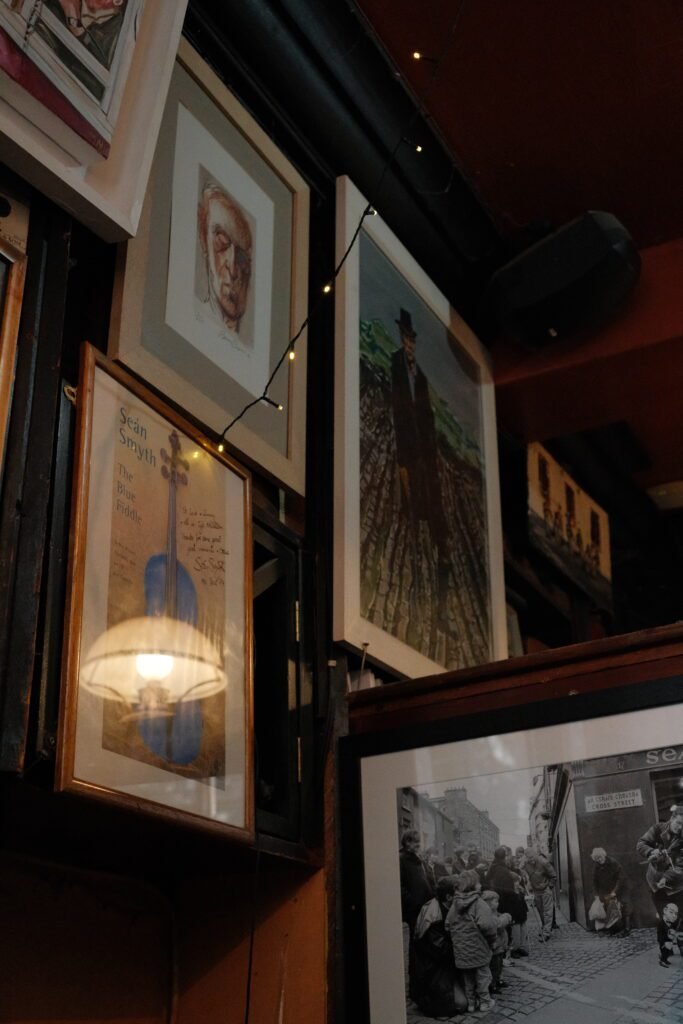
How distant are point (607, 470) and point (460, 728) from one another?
2.53 metres

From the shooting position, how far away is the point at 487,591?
10.6ft

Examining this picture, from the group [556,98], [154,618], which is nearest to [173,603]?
[154,618]

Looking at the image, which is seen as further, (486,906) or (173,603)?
(486,906)

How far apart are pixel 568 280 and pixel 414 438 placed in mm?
695

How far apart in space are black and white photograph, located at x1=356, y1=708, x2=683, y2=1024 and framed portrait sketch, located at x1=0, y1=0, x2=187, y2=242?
1.18m

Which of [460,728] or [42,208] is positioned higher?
[42,208]

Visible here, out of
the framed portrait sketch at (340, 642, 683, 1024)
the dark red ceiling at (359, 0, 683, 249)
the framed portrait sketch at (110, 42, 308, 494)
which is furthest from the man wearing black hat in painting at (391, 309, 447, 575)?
the framed portrait sketch at (340, 642, 683, 1024)

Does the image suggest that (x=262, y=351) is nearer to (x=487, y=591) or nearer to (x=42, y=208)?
(x=42, y=208)

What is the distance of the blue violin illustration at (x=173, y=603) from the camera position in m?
1.75

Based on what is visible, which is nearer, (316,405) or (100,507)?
(100,507)

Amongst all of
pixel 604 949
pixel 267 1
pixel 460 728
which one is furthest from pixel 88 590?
pixel 267 1

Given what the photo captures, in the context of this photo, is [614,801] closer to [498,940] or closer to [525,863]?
[525,863]

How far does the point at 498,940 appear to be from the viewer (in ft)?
6.57

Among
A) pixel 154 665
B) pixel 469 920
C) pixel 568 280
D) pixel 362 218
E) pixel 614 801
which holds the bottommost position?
pixel 469 920
